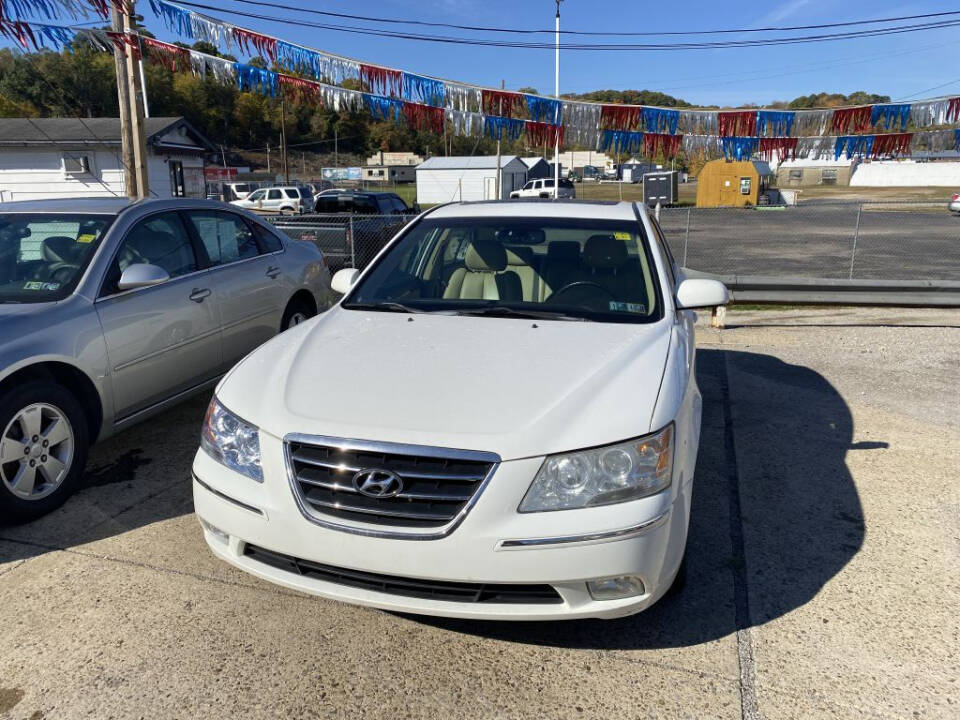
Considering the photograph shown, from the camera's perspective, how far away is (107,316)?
424 centimetres

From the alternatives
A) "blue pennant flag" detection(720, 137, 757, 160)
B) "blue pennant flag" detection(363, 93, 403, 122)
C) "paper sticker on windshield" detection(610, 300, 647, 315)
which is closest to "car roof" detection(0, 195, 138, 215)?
"paper sticker on windshield" detection(610, 300, 647, 315)

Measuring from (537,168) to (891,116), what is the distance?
5335 cm

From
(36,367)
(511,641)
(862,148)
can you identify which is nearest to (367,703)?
(511,641)

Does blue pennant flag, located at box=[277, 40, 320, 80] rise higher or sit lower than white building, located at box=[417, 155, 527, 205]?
higher

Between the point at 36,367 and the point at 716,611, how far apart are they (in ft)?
11.4

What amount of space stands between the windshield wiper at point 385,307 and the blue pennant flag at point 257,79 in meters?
8.59

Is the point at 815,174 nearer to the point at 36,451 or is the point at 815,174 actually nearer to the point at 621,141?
the point at 621,141

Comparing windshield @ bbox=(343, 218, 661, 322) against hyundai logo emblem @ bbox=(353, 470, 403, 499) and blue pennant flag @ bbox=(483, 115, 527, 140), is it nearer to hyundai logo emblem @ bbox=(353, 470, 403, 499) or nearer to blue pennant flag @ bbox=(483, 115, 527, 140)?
hyundai logo emblem @ bbox=(353, 470, 403, 499)

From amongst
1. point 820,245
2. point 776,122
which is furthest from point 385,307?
A: point 820,245

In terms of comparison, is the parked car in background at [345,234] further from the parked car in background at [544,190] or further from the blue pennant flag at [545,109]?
the parked car in background at [544,190]

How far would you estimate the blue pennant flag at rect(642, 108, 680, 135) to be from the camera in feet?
43.2

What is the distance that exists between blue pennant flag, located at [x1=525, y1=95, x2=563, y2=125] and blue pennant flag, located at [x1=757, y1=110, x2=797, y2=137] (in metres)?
3.56

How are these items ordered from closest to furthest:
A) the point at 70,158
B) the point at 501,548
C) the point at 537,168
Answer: the point at 501,548
the point at 70,158
the point at 537,168


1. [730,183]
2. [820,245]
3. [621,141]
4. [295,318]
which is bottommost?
[820,245]
